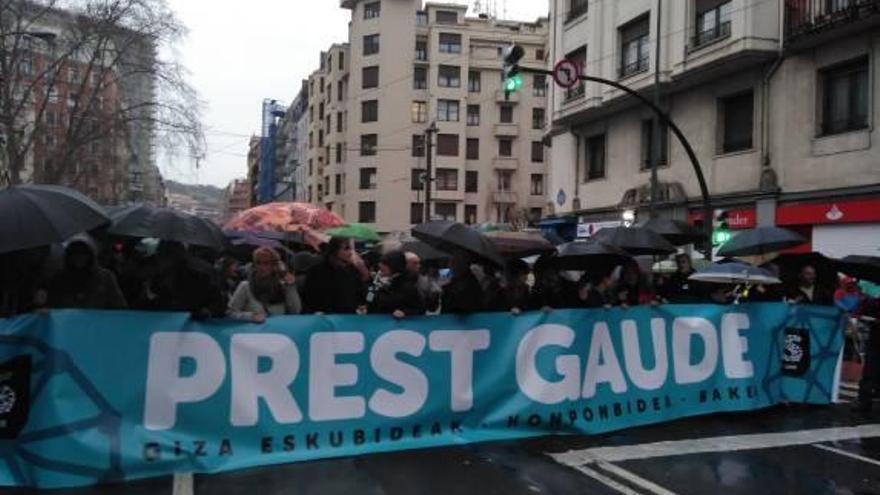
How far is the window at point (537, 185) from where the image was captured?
2906 inches

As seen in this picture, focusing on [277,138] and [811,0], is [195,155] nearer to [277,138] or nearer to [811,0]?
[811,0]

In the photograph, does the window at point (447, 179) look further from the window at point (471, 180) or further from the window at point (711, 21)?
the window at point (711, 21)

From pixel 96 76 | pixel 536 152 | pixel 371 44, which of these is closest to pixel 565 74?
pixel 96 76

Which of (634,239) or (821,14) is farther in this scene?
(821,14)

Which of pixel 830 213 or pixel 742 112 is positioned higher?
pixel 742 112

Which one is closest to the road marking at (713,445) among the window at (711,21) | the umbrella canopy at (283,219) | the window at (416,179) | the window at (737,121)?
the umbrella canopy at (283,219)

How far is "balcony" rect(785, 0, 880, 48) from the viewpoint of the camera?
1900 cm

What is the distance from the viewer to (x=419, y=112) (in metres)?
71.8

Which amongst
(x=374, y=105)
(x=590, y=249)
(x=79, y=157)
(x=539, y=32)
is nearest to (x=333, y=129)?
(x=374, y=105)

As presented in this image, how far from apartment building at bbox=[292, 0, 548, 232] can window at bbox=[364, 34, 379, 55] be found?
0.27 feet

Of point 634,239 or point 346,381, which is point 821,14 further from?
point 346,381

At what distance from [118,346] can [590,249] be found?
5.18 meters

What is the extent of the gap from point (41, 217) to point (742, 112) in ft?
70.5

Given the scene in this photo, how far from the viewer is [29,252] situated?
264 inches
